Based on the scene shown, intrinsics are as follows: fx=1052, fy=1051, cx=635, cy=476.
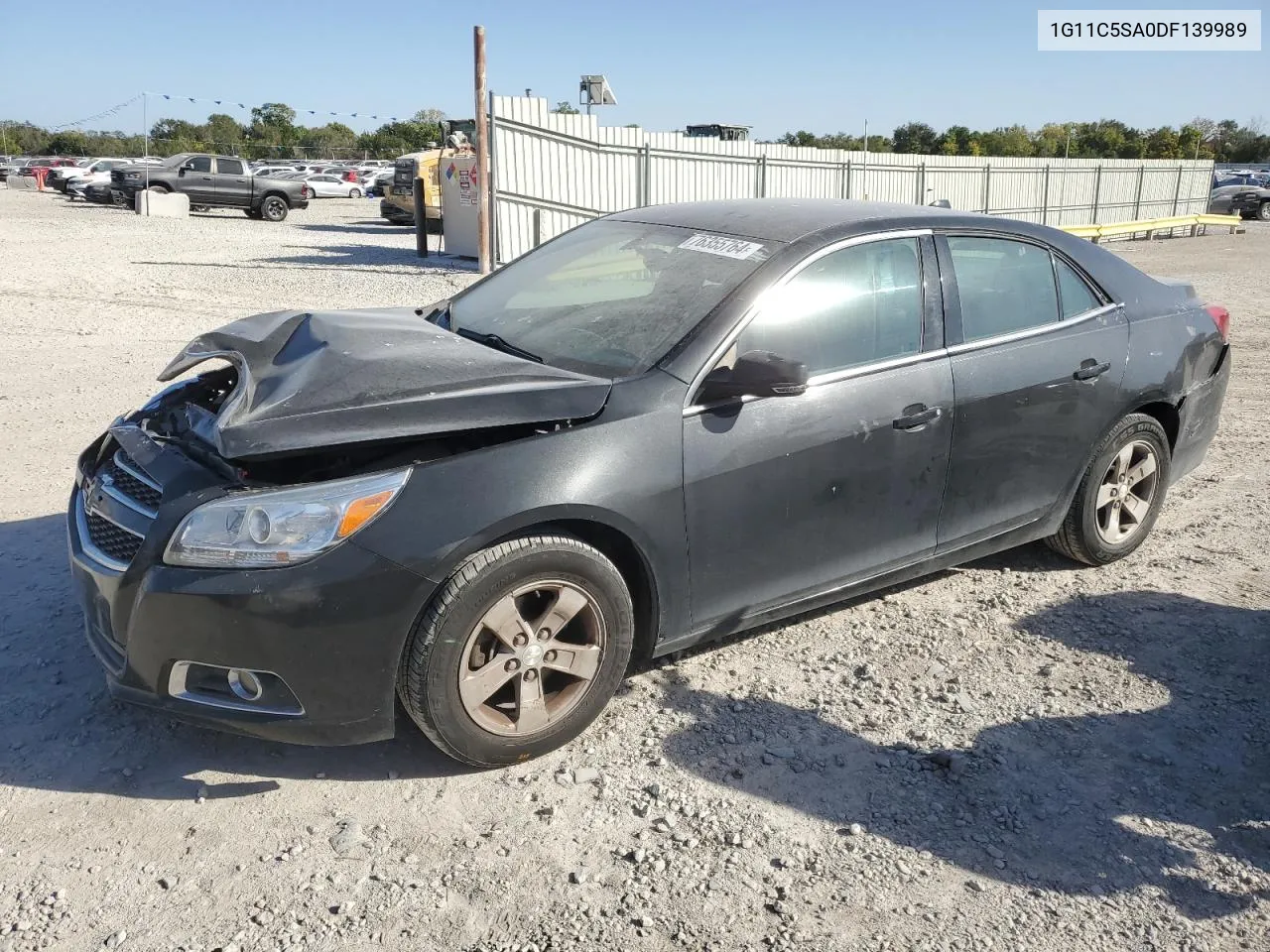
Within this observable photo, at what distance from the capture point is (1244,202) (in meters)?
35.9

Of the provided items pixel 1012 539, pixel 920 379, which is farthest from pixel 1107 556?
pixel 920 379

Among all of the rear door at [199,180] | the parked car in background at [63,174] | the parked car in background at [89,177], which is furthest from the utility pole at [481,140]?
the parked car in background at [63,174]

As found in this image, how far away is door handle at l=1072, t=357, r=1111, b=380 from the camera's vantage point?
4324mm

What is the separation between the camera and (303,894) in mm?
2672

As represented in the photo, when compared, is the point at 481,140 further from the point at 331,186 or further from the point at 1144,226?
the point at 331,186

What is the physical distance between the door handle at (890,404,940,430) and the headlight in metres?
1.86

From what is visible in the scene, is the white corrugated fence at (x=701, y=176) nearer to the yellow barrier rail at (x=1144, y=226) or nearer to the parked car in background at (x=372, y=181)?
the yellow barrier rail at (x=1144, y=226)

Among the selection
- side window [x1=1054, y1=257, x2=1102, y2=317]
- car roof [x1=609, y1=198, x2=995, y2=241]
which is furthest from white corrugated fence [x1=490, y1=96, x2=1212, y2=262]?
car roof [x1=609, y1=198, x2=995, y2=241]

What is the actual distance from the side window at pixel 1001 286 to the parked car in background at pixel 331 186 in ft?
134

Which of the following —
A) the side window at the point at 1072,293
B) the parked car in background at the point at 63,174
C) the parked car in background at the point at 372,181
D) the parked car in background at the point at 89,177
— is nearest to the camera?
the side window at the point at 1072,293

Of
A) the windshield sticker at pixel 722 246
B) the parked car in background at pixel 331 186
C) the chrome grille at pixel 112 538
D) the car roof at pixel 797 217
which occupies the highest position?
the parked car in background at pixel 331 186

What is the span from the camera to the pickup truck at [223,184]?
29.0 meters

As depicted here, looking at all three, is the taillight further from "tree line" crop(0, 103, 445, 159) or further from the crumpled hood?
"tree line" crop(0, 103, 445, 159)

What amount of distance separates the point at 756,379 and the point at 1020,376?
138 centimetres
